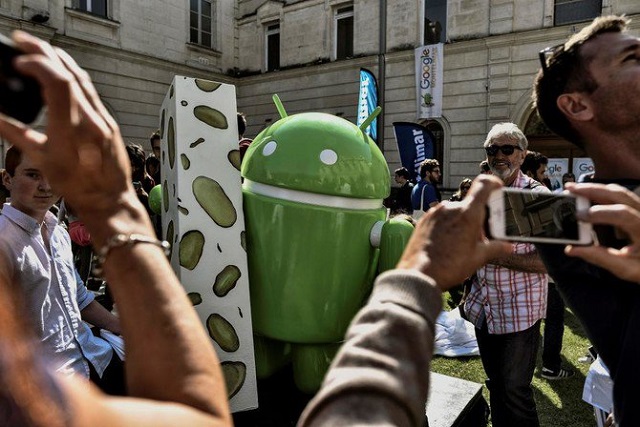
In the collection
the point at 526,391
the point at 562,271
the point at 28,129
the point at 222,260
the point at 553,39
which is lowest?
the point at 526,391

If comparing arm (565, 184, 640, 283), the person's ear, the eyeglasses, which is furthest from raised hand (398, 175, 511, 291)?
the eyeglasses

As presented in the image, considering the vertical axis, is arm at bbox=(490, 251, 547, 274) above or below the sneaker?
above

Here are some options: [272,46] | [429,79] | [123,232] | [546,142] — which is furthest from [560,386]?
[272,46]

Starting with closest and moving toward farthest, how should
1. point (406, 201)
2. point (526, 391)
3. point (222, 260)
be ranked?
1. point (222, 260)
2. point (526, 391)
3. point (406, 201)

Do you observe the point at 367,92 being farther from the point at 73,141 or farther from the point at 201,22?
the point at 73,141

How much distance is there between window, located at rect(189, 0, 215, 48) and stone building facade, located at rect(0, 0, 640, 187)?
0.04 m

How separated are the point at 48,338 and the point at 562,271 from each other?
65.8 inches

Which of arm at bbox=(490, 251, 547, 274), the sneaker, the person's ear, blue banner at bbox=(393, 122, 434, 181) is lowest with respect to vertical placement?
the sneaker

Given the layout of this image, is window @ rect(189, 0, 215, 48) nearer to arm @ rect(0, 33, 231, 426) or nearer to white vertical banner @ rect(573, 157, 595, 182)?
A: white vertical banner @ rect(573, 157, 595, 182)

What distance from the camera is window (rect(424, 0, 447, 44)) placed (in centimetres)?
1249

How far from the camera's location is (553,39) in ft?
35.8

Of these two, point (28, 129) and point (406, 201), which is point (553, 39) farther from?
point (28, 129)

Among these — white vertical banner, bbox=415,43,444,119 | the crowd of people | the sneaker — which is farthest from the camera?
white vertical banner, bbox=415,43,444,119

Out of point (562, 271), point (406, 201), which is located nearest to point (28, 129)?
point (562, 271)
